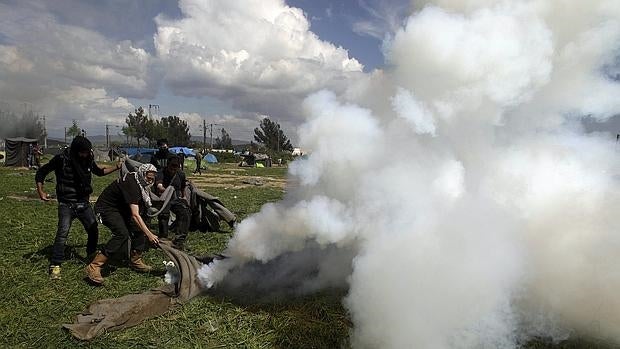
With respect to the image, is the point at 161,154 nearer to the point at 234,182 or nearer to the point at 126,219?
the point at 126,219

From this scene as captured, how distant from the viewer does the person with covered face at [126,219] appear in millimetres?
6781

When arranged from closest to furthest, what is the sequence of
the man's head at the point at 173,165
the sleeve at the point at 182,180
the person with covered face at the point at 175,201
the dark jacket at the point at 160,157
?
the person with covered face at the point at 175,201
the man's head at the point at 173,165
the sleeve at the point at 182,180
the dark jacket at the point at 160,157

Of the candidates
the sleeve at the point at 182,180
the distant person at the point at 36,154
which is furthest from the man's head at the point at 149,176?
the distant person at the point at 36,154

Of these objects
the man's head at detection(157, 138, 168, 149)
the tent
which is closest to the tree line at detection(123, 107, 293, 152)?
the tent

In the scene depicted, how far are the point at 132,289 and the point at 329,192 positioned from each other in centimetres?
304

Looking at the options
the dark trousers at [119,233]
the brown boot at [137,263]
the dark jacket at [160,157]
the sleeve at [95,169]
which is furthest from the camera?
the dark jacket at [160,157]

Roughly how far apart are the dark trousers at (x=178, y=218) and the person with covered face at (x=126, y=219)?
1.46m

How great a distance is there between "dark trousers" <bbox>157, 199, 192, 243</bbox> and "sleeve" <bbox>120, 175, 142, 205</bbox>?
217 cm

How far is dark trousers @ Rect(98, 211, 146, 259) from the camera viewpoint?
6840 mm

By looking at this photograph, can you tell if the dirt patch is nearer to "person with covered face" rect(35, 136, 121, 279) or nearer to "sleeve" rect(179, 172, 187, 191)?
"sleeve" rect(179, 172, 187, 191)

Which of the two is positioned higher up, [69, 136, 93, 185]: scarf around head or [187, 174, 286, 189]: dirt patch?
[69, 136, 93, 185]: scarf around head

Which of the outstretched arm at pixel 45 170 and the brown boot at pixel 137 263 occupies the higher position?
the outstretched arm at pixel 45 170

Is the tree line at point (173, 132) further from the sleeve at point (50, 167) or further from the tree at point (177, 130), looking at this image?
the sleeve at point (50, 167)

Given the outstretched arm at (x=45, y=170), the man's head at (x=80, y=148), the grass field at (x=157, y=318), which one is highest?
the man's head at (x=80, y=148)
